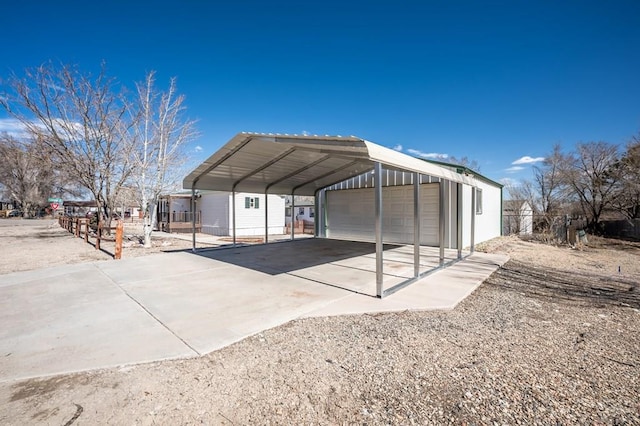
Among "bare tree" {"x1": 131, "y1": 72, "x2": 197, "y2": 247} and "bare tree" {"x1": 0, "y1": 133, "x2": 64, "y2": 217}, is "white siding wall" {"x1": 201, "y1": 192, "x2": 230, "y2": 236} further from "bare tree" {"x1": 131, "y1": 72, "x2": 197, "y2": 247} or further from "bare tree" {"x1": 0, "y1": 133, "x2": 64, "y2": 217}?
"bare tree" {"x1": 0, "y1": 133, "x2": 64, "y2": 217}

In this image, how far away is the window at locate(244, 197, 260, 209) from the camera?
18359 millimetres

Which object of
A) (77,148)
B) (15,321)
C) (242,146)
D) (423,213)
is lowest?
(15,321)

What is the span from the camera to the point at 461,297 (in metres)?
4.56

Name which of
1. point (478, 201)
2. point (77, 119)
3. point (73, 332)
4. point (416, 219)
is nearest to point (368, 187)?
point (478, 201)

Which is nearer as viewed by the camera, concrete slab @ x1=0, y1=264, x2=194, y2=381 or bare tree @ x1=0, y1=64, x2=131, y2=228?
concrete slab @ x1=0, y1=264, x2=194, y2=381

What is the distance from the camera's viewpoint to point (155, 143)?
40.8 ft

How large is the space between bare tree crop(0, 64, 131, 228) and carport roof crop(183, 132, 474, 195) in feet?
19.4

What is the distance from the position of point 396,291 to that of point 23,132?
51.8 feet

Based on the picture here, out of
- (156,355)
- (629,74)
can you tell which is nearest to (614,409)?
(156,355)

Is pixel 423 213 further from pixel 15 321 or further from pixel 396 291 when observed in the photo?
pixel 15 321

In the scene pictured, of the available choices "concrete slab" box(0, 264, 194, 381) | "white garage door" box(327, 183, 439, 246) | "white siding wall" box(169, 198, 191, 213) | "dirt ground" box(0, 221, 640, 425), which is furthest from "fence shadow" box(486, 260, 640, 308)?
"white siding wall" box(169, 198, 191, 213)

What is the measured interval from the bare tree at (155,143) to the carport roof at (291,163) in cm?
403

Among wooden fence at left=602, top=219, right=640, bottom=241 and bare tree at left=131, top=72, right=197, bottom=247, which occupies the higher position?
bare tree at left=131, top=72, right=197, bottom=247

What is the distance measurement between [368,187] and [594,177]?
52.5ft
